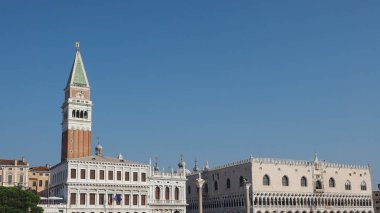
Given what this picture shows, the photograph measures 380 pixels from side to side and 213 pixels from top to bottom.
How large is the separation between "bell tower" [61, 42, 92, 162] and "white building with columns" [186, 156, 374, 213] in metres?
24.5

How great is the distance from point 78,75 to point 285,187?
42571 millimetres

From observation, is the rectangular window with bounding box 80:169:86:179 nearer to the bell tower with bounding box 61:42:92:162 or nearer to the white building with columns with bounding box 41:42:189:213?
the white building with columns with bounding box 41:42:189:213

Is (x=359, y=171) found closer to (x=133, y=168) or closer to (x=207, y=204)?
(x=207, y=204)

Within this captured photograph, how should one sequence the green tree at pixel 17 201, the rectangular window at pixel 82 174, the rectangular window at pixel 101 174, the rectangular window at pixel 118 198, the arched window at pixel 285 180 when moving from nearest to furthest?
the green tree at pixel 17 201, the rectangular window at pixel 82 174, the rectangular window at pixel 118 198, the rectangular window at pixel 101 174, the arched window at pixel 285 180

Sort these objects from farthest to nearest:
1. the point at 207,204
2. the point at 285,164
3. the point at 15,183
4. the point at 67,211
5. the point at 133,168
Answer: the point at 207,204 < the point at 285,164 < the point at 15,183 < the point at 133,168 < the point at 67,211

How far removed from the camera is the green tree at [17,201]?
6569 centimetres

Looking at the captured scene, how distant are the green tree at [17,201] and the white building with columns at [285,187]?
40.4m

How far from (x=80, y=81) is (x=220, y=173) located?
3176cm

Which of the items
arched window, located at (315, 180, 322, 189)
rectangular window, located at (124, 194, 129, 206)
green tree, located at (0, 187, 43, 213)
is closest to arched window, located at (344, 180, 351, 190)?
arched window, located at (315, 180, 322, 189)

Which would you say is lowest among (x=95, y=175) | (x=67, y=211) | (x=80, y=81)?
(x=67, y=211)

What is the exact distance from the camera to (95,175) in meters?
81.6

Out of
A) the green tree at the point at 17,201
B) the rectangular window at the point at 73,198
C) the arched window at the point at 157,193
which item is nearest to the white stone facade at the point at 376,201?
the arched window at the point at 157,193

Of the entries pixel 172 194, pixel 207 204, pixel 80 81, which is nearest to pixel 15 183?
pixel 80 81

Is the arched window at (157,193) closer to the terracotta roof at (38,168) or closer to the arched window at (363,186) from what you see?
→ the terracotta roof at (38,168)
